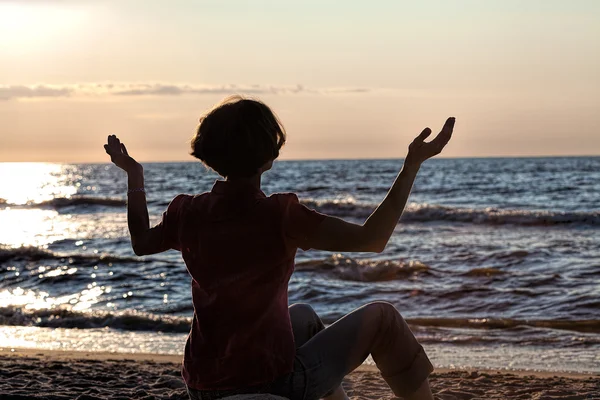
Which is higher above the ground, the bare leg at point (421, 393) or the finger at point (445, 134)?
the finger at point (445, 134)

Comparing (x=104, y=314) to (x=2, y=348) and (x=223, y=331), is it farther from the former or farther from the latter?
(x=223, y=331)

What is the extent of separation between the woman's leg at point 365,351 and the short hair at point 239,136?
683mm

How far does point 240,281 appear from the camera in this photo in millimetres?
2701

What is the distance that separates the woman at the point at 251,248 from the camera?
259 cm

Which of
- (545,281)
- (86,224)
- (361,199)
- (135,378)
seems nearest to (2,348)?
(135,378)

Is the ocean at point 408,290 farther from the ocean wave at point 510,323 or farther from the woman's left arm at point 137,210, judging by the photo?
the woman's left arm at point 137,210

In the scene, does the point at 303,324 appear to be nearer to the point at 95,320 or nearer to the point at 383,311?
the point at 383,311

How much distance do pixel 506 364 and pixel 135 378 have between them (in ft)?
9.57

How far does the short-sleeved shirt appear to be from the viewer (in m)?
2.68

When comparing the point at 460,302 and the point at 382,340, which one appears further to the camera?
the point at 460,302

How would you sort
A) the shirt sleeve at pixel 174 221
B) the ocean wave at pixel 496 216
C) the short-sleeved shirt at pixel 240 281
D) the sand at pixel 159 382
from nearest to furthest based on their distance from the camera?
the short-sleeved shirt at pixel 240 281 < the shirt sleeve at pixel 174 221 < the sand at pixel 159 382 < the ocean wave at pixel 496 216

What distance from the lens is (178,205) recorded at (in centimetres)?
283

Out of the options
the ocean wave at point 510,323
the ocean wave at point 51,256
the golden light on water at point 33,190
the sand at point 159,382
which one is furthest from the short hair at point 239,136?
the golden light on water at point 33,190

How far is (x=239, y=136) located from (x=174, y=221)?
43 cm
